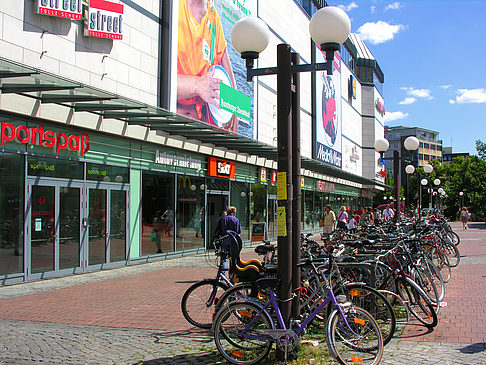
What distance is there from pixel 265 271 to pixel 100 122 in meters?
8.22

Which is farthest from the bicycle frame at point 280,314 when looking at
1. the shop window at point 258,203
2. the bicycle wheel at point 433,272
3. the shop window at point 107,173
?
the shop window at point 258,203

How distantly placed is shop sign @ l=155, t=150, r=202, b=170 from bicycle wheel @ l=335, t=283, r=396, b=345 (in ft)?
35.4

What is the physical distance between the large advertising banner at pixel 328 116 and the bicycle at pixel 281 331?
29431mm

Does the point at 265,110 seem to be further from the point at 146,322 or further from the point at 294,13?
the point at 146,322

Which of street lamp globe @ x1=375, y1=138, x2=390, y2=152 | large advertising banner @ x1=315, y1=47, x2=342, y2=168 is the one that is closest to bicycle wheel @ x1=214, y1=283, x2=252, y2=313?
street lamp globe @ x1=375, y1=138, x2=390, y2=152

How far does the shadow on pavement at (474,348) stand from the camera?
17.2 feet

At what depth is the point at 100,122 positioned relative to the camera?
12.6 metres

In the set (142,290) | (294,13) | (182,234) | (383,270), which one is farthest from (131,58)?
(294,13)

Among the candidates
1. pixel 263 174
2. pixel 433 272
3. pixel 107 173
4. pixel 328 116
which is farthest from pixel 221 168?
pixel 328 116

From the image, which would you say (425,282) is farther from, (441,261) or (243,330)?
(441,261)

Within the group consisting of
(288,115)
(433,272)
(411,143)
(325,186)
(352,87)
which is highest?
(352,87)

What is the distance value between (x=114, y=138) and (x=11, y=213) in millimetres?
3947

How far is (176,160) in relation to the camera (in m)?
16.2

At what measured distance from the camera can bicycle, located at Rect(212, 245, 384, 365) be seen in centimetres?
472
